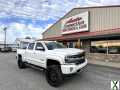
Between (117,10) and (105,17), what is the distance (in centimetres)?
157

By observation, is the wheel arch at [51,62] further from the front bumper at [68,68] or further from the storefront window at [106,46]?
the storefront window at [106,46]

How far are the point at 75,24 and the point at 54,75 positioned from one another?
15051mm

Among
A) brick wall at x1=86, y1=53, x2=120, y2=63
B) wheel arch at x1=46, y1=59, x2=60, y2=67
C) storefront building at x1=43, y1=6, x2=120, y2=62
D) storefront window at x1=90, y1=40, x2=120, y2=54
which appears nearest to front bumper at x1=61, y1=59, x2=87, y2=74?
wheel arch at x1=46, y1=59, x2=60, y2=67

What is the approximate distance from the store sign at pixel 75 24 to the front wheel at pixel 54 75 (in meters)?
12.8

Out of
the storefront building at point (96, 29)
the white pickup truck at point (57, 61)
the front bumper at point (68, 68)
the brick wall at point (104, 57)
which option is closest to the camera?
the front bumper at point (68, 68)

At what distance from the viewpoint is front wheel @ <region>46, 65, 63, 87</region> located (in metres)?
6.68

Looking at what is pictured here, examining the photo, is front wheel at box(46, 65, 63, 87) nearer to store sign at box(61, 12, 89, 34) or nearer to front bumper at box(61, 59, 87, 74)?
front bumper at box(61, 59, 87, 74)

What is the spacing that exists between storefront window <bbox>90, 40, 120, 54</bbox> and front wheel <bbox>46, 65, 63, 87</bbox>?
1066 centimetres

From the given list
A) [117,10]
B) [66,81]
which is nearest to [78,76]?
[66,81]

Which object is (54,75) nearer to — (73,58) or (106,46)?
(73,58)

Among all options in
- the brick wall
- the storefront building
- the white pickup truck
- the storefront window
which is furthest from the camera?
the storefront building

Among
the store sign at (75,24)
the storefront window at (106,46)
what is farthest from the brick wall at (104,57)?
the store sign at (75,24)

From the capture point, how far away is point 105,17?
17.5m

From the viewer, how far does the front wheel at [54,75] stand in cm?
668
